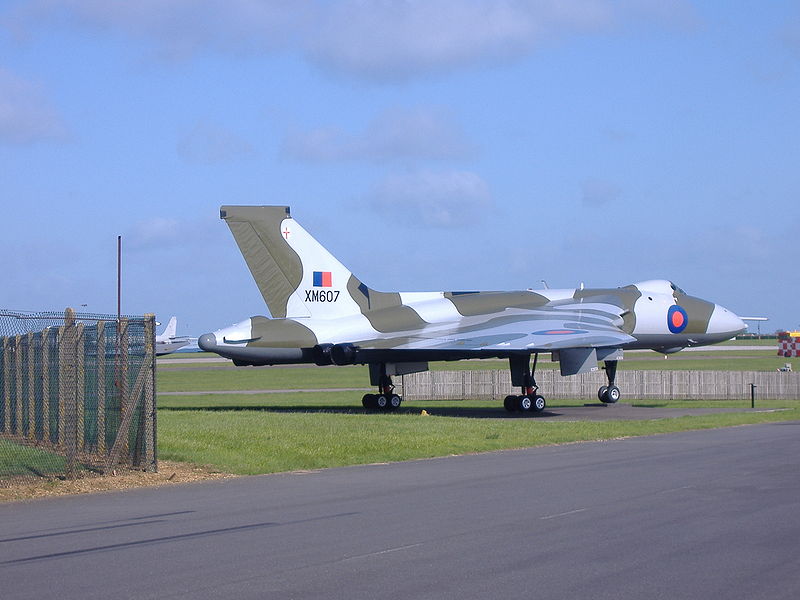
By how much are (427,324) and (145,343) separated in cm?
1888

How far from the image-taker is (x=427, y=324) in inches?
1398

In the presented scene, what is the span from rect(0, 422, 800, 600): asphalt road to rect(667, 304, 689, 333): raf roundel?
77.1 ft

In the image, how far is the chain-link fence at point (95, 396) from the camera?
16.5 meters

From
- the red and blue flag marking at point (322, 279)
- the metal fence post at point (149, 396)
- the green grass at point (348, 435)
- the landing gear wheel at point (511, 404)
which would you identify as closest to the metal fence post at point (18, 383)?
the green grass at point (348, 435)

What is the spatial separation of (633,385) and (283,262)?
19120 millimetres

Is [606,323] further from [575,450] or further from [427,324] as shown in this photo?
[575,450]

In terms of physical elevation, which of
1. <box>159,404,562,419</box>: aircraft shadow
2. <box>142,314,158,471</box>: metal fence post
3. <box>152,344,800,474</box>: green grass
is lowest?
<box>159,404,562,419</box>: aircraft shadow

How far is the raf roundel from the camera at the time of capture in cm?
4056

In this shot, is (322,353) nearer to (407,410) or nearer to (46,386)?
(407,410)

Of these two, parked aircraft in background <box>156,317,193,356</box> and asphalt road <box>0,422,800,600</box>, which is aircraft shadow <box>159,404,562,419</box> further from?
parked aircraft in background <box>156,317,193,356</box>

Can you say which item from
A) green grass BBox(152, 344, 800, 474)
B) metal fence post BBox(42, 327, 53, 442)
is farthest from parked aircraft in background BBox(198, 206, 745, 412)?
metal fence post BBox(42, 327, 53, 442)

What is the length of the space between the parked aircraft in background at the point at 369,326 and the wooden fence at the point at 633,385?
367 inches

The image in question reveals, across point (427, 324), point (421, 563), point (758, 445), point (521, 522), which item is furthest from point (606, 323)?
point (421, 563)

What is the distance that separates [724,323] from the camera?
42375 millimetres
